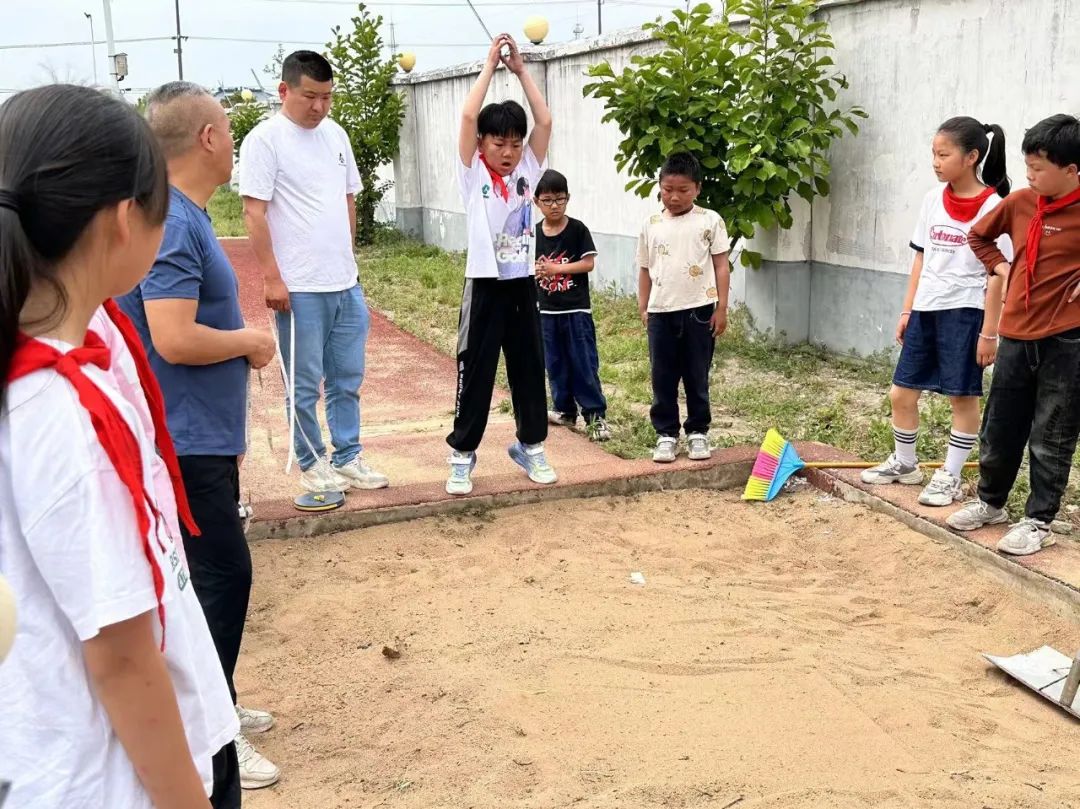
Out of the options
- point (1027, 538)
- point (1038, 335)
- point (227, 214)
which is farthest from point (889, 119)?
point (227, 214)

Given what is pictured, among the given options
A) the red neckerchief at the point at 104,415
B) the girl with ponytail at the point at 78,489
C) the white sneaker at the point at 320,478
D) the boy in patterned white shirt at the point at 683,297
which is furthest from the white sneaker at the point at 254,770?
the boy in patterned white shirt at the point at 683,297

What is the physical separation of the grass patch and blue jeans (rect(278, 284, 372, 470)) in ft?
52.4

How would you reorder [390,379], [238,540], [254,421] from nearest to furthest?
[238,540] → [254,421] → [390,379]

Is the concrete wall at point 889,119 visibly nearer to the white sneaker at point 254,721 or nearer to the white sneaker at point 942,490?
the white sneaker at point 942,490

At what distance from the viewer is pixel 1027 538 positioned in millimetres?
4332

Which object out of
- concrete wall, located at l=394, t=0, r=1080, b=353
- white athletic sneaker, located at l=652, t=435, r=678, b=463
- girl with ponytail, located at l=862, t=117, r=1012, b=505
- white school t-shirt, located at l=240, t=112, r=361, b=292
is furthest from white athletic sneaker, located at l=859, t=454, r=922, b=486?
white school t-shirt, located at l=240, t=112, r=361, b=292

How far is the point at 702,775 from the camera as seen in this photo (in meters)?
2.96

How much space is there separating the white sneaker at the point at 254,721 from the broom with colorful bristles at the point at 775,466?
9.32ft

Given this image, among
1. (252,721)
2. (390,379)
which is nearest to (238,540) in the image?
(252,721)

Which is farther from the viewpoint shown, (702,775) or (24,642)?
(702,775)

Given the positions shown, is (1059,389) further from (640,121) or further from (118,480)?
(640,121)

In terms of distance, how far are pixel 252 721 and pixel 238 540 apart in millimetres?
869

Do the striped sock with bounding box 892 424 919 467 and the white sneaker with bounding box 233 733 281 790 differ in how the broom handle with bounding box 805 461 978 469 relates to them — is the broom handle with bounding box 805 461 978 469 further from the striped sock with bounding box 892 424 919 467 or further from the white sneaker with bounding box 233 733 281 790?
the white sneaker with bounding box 233 733 281 790

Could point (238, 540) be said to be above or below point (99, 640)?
below
